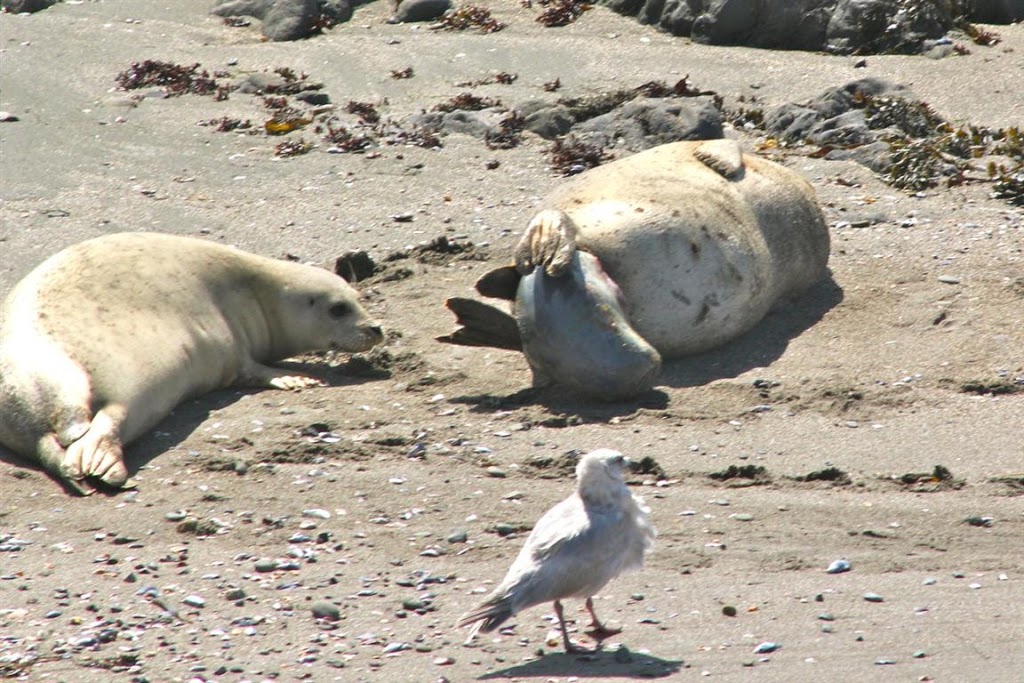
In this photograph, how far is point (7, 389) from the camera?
20.4ft

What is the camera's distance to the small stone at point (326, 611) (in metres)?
4.65

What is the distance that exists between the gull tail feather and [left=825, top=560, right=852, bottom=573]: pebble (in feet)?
3.95

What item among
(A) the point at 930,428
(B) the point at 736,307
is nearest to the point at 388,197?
(B) the point at 736,307

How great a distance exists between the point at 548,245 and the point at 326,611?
2601mm

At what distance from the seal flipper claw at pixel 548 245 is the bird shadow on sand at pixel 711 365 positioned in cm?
53

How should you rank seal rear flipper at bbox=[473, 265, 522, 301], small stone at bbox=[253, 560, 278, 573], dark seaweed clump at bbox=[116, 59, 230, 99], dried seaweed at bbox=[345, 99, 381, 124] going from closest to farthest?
small stone at bbox=[253, 560, 278, 573] → seal rear flipper at bbox=[473, 265, 522, 301] → dried seaweed at bbox=[345, 99, 381, 124] → dark seaweed clump at bbox=[116, 59, 230, 99]

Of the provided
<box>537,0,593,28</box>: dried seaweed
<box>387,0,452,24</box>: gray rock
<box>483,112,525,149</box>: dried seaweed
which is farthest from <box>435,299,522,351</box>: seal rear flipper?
<box>387,0,452,24</box>: gray rock

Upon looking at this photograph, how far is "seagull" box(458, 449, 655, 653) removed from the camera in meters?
4.12

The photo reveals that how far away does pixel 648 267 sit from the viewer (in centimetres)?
710

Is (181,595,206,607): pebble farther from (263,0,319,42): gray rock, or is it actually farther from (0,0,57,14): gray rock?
(0,0,57,14): gray rock

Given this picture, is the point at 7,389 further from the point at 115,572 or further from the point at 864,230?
the point at 864,230

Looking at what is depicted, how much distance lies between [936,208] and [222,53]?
5.82 m

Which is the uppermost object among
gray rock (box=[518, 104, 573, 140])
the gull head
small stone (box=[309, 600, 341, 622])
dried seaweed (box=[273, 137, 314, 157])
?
the gull head

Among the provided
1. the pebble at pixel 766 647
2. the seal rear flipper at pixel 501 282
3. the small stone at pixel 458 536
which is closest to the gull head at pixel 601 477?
the pebble at pixel 766 647
